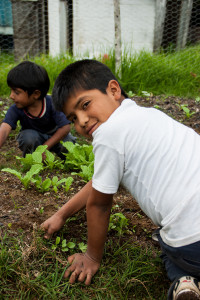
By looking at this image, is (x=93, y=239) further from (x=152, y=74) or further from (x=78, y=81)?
(x=152, y=74)

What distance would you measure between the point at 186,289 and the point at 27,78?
1.96 meters

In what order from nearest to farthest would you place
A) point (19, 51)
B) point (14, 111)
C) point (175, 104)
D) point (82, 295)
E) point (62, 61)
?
point (82, 295) → point (14, 111) → point (175, 104) → point (62, 61) → point (19, 51)

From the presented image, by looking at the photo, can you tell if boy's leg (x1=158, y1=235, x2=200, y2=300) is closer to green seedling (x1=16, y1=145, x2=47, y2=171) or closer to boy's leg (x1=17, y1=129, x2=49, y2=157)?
green seedling (x1=16, y1=145, x2=47, y2=171)

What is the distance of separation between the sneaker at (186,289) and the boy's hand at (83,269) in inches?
15.2

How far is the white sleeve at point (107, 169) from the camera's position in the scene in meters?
1.41

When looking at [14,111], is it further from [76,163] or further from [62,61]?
[62,61]

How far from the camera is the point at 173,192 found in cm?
140

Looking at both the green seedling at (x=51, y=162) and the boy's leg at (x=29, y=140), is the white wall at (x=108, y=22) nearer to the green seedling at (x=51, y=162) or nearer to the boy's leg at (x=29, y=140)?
the boy's leg at (x=29, y=140)

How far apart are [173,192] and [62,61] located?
12.4 feet

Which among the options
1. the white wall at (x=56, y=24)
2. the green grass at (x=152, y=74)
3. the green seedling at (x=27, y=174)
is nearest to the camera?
the green seedling at (x=27, y=174)

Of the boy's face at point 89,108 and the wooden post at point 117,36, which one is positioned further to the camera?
the wooden post at point 117,36

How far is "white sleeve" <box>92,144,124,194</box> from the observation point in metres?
1.41

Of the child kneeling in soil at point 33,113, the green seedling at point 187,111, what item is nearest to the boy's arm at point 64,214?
the child kneeling in soil at point 33,113

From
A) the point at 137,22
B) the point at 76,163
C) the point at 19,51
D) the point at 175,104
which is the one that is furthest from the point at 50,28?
the point at 76,163
